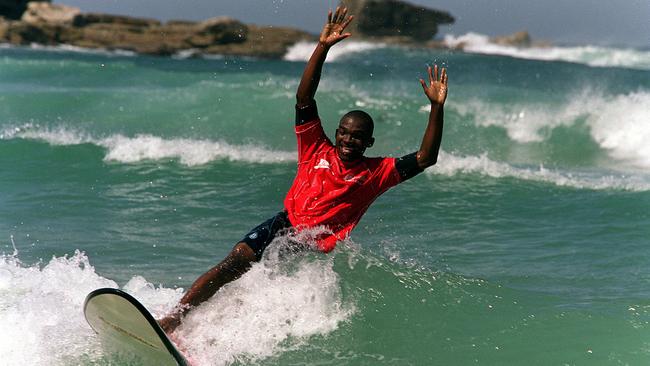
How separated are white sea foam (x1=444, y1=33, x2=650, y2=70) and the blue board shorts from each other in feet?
138

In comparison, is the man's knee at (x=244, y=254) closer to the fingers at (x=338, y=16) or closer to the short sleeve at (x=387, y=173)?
the short sleeve at (x=387, y=173)

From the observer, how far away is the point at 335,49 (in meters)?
44.7

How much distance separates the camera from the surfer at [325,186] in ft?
15.7

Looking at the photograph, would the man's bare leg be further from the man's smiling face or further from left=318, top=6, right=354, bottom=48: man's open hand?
left=318, top=6, right=354, bottom=48: man's open hand

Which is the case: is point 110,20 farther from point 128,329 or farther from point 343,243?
point 128,329

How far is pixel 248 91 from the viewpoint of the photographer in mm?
20891

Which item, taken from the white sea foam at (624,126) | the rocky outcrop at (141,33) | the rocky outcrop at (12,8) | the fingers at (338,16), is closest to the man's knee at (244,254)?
the fingers at (338,16)

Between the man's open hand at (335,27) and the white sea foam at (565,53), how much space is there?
137ft

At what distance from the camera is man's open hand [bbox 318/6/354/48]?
482cm

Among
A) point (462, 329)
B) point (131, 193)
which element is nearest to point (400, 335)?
point (462, 329)

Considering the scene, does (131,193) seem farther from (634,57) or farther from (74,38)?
(74,38)

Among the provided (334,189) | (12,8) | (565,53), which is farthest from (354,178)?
(12,8)

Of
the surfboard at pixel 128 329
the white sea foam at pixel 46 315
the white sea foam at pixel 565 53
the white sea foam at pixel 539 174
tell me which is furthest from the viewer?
the white sea foam at pixel 565 53

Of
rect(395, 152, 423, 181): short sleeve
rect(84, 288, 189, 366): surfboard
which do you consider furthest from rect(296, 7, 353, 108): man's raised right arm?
rect(84, 288, 189, 366): surfboard
